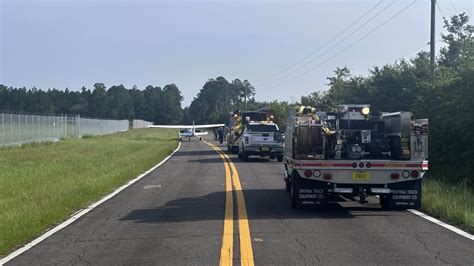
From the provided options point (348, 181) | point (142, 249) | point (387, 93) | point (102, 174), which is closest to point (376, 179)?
point (348, 181)

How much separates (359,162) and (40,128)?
157ft

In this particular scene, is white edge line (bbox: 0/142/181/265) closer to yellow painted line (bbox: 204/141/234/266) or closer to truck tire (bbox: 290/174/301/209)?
yellow painted line (bbox: 204/141/234/266)

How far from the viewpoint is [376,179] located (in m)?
13.6

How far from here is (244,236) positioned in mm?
10695

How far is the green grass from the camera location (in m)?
12.3

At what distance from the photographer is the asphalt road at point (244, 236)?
909 cm

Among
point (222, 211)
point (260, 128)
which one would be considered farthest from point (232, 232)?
point (260, 128)

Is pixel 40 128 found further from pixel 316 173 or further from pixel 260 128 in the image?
pixel 316 173

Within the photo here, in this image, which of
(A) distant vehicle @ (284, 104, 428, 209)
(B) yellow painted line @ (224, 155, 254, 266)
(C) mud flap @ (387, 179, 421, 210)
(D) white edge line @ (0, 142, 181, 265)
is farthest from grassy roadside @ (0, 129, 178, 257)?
(C) mud flap @ (387, 179, 421, 210)

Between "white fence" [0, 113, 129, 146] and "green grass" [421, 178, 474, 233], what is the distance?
34.0 m

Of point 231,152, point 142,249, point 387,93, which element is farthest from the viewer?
point 231,152

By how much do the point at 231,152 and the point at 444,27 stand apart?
103 feet

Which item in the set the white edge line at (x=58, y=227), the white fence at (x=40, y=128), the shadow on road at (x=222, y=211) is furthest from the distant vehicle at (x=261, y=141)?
the white fence at (x=40, y=128)

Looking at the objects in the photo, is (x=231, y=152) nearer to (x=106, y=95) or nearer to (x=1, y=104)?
(x=1, y=104)
